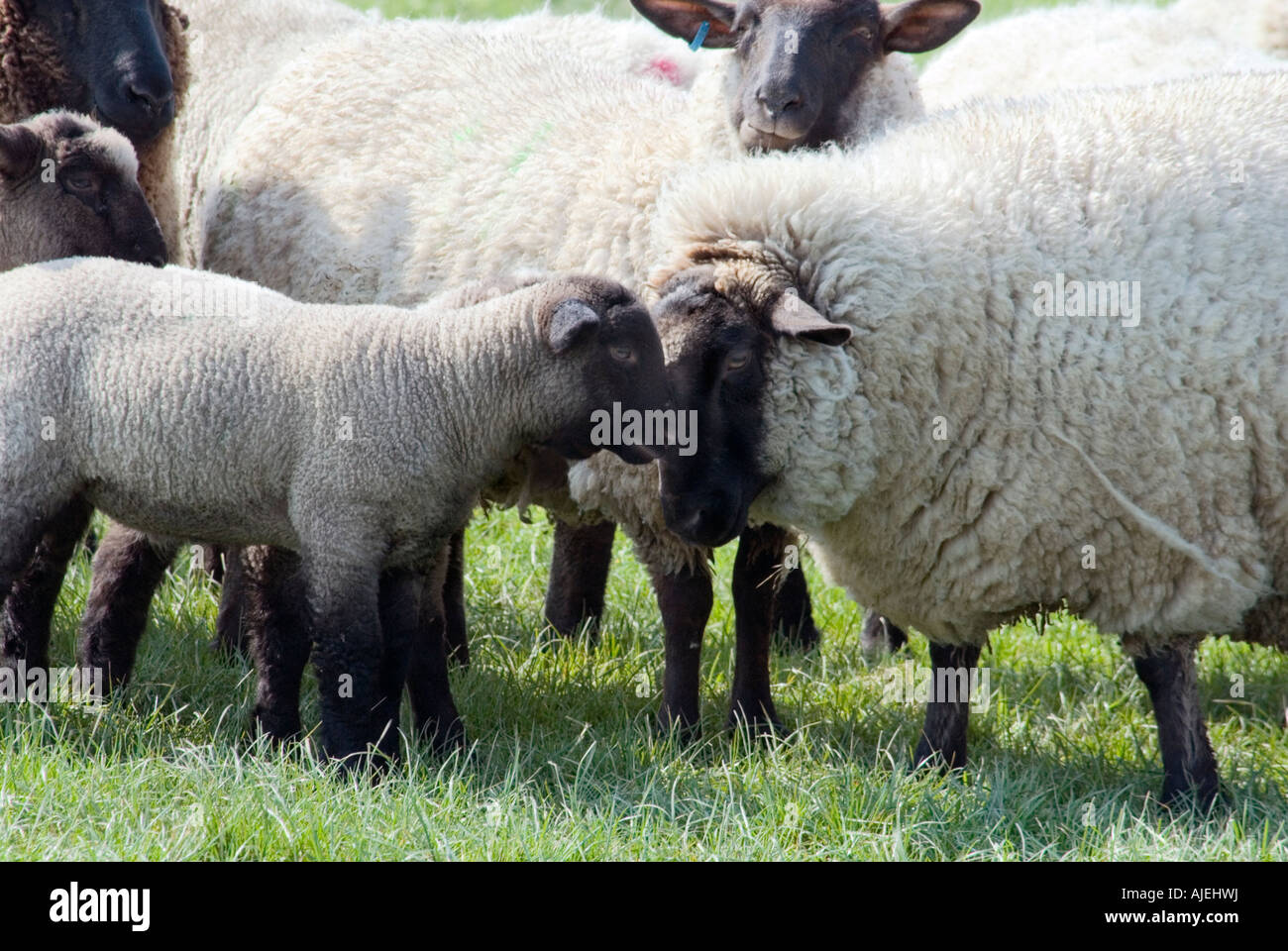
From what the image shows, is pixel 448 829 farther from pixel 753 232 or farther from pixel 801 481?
pixel 753 232

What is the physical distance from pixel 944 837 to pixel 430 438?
67.8 inches

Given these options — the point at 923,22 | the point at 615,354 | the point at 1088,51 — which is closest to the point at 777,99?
the point at 923,22

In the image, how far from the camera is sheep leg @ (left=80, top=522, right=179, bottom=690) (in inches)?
196

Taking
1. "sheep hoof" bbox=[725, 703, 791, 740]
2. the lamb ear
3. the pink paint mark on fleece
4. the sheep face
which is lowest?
"sheep hoof" bbox=[725, 703, 791, 740]

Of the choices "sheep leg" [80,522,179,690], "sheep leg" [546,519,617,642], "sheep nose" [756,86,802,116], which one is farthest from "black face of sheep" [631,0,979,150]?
"sheep leg" [80,522,179,690]

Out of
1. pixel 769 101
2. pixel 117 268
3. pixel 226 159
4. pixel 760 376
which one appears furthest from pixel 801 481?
pixel 226 159

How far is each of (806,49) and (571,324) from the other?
1.54m

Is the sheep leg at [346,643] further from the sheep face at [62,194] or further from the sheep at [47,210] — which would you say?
the sheep face at [62,194]

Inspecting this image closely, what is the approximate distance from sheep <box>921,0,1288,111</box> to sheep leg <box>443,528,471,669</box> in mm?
3296

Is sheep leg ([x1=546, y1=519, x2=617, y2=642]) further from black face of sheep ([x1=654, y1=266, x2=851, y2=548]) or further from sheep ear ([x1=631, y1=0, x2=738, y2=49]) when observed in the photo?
sheep ear ([x1=631, y1=0, x2=738, y2=49])

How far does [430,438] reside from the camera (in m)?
4.35

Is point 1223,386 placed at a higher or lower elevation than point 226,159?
lower

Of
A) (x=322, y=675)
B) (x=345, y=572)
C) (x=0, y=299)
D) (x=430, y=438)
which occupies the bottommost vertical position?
(x=322, y=675)

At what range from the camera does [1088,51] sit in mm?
7551
